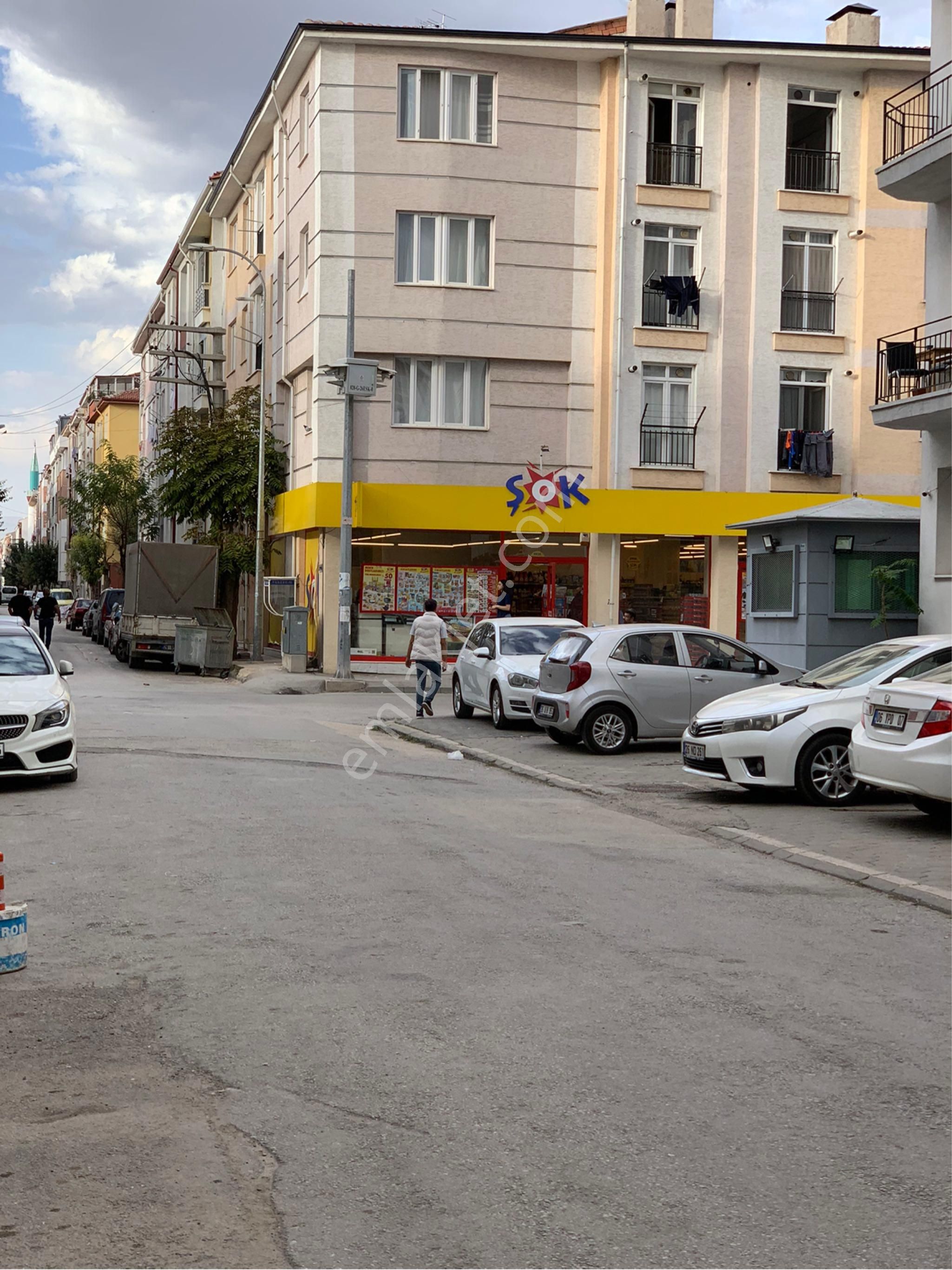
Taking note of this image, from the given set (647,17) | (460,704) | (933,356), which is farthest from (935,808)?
(647,17)

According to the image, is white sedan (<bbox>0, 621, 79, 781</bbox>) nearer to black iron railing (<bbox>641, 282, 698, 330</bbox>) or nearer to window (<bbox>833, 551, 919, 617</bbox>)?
window (<bbox>833, 551, 919, 617</bbox>)

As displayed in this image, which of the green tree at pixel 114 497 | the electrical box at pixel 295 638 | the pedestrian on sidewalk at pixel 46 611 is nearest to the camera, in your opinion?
the electrical box at pixel 295 638

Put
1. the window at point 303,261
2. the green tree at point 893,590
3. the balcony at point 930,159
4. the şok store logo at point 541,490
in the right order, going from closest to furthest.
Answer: the balcony at point 930,159 < the green tree at point 893,590 < the şok store logo at point 541,490 < the window at point 303,261

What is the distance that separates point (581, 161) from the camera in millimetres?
32781

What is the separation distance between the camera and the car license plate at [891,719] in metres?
10.9

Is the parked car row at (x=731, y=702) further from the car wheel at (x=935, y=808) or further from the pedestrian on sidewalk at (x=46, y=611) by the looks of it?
the pedestrian on sidewalk at (x=46, y=611)

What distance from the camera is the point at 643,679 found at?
16953 millimetres

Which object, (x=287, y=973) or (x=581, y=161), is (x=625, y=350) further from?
(x=287, y=973)

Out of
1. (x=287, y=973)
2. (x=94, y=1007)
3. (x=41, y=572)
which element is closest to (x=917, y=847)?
(x=287, y=973)

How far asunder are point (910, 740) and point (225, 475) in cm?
2912

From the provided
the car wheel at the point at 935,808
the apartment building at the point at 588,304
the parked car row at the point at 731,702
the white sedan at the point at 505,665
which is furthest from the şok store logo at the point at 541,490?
the car wheel at the point at 935,808

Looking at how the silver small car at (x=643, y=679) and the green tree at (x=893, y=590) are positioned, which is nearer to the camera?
the silver small car at (x=643, y=679)

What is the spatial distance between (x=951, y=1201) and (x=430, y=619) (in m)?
17.1

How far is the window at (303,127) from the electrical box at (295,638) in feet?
36.0
